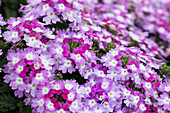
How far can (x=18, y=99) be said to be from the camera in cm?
211

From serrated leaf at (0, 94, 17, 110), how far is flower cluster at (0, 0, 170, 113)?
12cm

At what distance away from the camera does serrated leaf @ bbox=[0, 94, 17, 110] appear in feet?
6.63

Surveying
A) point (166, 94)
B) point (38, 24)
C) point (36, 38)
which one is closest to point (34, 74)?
point (36, 38)

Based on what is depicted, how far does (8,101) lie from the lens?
Result: 6.75 feet

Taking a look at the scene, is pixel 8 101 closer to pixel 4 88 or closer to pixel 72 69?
pixel 4 88

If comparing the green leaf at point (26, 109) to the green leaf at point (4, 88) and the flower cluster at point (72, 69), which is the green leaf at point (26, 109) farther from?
the green leaf at point (4, 88)

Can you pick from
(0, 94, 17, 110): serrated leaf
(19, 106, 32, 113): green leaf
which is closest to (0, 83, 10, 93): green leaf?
(0, 94, 17, 110): serrated leaf

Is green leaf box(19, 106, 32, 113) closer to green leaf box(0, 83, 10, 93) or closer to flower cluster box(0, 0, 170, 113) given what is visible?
flower cluster box(0, 0, 170, 113)

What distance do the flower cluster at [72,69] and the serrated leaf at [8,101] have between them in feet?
0.38

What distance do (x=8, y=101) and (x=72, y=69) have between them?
66 centimetres

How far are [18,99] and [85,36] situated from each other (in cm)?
94

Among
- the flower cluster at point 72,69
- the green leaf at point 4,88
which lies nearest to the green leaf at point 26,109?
the flower cluster at point 72,69

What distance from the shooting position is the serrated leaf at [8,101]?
2.02 m

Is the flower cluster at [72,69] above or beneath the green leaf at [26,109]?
above
